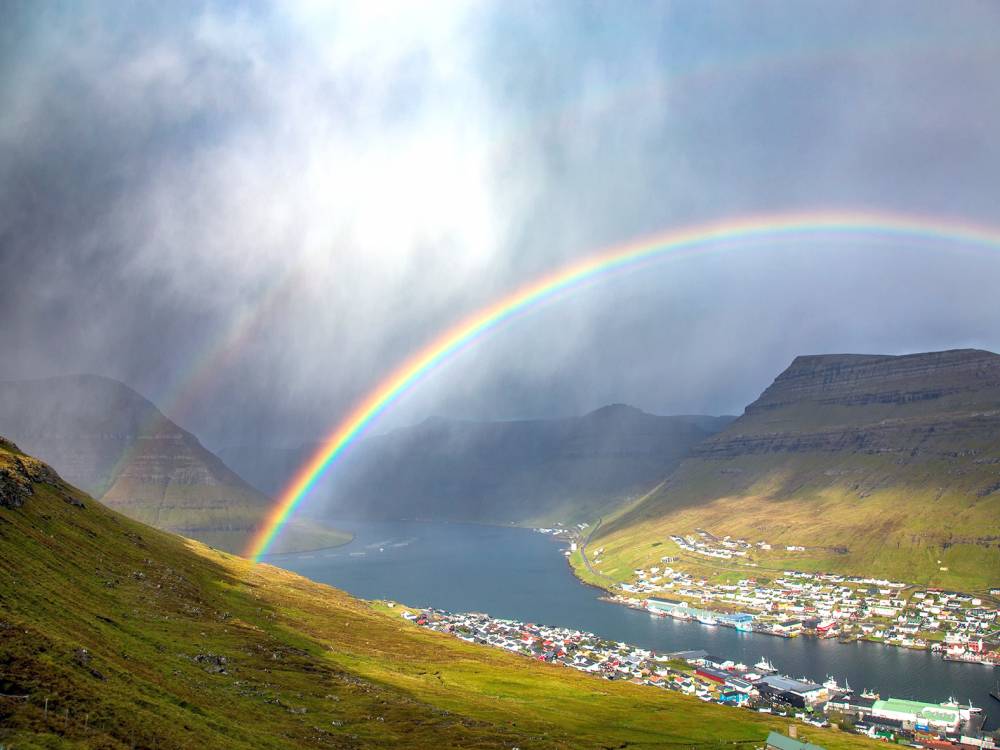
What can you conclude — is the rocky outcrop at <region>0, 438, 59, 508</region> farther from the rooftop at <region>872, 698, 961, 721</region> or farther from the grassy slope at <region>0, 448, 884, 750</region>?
the rooftop at <region>872, 698, 961, 721</region>

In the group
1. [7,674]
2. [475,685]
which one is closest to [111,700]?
[7,674]

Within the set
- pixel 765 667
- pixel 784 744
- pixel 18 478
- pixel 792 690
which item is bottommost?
pixel 784 744

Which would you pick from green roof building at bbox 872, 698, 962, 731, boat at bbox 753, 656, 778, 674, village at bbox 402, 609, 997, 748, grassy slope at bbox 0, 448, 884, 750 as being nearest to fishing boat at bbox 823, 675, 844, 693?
village at bbox 402, 609, 997, 748

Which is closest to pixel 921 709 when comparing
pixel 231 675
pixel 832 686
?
pixel 832 686

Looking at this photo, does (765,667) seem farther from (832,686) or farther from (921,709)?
(921,709)

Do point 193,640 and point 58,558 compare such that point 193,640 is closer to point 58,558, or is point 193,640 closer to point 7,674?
point 58,558
